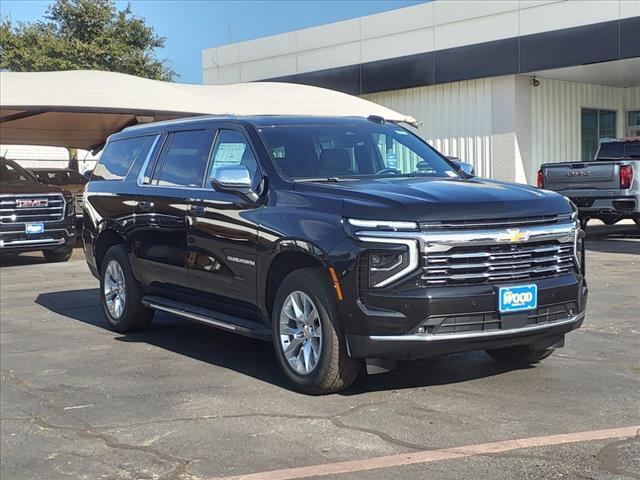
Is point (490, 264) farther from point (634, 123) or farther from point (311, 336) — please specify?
point (634, 123)

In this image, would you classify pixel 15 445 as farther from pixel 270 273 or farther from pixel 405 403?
pixel 405 403

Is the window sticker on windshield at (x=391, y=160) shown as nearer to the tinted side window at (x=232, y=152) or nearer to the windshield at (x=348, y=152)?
the windshield at (x=348, y=152)

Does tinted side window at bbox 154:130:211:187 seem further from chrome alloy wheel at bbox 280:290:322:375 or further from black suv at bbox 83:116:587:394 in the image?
chrome alloy wheel at bbox 280:290:322:375

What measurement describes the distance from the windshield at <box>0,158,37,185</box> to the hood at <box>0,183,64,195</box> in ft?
0.92

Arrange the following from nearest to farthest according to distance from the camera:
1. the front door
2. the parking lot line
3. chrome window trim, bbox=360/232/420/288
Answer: the parking lot line → chrome window trim, bbox=360/232/420/288 → the front door

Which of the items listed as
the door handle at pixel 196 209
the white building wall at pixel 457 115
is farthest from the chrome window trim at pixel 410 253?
the white building wall at pixel 457 115

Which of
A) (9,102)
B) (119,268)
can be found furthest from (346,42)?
(119,268)

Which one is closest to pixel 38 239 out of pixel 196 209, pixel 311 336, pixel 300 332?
pixel 196 209

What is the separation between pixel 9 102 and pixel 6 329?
8014 mm

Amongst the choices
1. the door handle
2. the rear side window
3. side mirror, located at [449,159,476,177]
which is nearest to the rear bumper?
side mirror, located at [449,159,476,177]

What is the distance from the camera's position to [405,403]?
5.52 m

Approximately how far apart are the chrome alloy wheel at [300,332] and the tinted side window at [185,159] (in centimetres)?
168

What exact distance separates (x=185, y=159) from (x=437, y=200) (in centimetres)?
278

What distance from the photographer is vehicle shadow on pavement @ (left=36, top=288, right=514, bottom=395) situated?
611 centimetres
